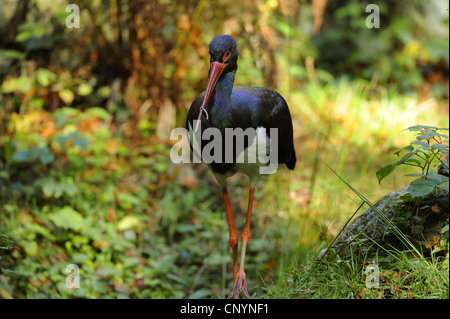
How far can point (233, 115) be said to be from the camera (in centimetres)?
272

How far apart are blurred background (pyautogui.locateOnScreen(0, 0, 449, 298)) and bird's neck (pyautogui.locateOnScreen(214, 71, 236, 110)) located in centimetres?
122

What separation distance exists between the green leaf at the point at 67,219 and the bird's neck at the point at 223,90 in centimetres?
197

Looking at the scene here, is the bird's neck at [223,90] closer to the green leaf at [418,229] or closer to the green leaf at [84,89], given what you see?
the green leaf at [418,229]

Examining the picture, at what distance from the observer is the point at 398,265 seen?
2.46 meters

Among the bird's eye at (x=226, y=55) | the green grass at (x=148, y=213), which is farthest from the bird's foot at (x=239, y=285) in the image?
the bird's eye at (x=226, y=55)

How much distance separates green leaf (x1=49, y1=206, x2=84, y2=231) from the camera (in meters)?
4.00

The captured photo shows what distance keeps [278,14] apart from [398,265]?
352 cm

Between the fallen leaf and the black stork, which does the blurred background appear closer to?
the black stork

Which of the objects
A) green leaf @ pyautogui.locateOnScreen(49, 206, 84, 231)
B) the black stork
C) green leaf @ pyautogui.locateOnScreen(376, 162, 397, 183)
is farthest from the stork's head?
green leaf @ pyautogui.locateOnScreen(49, 206, 84, 231)

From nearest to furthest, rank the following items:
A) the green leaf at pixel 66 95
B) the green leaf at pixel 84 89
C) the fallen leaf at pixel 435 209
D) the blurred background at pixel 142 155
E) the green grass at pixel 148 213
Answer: the fallen leaf at pixel 435 209 < the green grass at pixel 148 213 < the blurred background at pixel 142 155 < the green leaf at pixel 66 95 < the green leaf at pixel 84 89

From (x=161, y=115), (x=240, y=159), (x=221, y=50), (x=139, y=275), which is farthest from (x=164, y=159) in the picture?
(x=221, y=50)

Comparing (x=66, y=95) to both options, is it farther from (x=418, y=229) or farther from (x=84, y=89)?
(x=418, y=229)

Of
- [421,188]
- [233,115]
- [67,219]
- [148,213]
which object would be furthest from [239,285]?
[148,213]

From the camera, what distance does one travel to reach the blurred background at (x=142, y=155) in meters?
3.98
